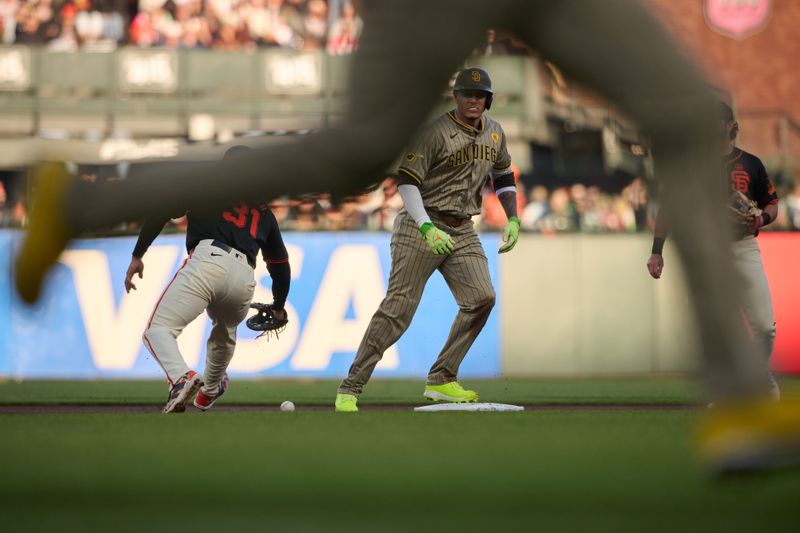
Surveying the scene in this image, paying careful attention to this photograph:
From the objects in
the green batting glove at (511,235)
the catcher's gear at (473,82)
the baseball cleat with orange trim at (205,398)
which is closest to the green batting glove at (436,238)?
the green batting glove at (511,235)

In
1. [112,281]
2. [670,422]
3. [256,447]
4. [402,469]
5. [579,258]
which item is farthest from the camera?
[579,258]

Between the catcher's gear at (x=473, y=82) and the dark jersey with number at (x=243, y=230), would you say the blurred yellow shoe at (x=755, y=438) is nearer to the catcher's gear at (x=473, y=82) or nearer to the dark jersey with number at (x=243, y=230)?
the catcher's gear at (x=473, y=82)

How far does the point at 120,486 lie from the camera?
12.9 feet

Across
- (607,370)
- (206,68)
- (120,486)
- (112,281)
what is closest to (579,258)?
(607,370)

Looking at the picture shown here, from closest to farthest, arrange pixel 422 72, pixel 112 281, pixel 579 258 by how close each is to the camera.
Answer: pixel 422 72 → pixel 112 281 → pixel 579 258

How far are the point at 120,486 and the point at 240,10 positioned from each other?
728 inches

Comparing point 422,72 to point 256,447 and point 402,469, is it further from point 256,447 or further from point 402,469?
point 256,447

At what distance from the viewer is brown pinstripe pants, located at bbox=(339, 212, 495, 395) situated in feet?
25.7

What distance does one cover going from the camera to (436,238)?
7.46 metres

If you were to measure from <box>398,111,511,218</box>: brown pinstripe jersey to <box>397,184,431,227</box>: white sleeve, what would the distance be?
2.9 inches

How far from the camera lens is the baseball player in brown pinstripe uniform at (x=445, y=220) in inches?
307

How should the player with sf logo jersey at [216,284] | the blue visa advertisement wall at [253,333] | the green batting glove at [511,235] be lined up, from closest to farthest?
the player with sf logo jersey at [216,284]
the green batting glove at [511,235]
the blue visa advertisement wall at [253,333]

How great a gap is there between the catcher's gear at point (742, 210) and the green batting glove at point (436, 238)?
2.02 metres

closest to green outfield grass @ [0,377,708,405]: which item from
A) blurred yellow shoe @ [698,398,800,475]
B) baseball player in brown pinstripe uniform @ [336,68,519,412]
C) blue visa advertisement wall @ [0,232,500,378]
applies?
blue visa advertisement wall @ [0,232,500,378]
